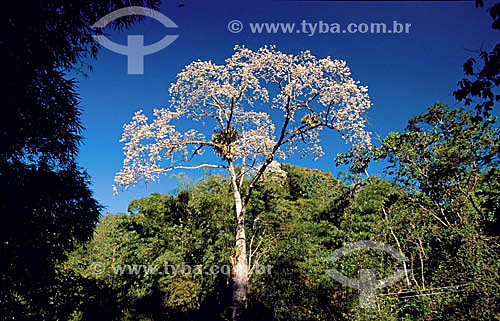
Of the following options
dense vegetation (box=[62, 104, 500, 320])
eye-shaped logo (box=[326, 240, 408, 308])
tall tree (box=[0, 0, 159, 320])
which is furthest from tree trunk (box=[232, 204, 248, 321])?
tall tree (box=[0, 0, 159, 320])

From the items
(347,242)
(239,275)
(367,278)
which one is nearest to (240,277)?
(239,275)

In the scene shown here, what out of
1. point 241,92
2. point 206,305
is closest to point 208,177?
point 206,305

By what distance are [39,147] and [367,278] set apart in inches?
287

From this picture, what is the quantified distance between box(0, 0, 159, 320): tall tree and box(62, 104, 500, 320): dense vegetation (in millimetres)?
972

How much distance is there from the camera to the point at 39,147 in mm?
3402

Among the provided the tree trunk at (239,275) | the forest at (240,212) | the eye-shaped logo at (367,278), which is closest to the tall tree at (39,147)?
the forest at (240,212)

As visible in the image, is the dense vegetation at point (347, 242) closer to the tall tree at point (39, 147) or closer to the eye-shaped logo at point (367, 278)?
the eye-shaped logo at point (367, 278)

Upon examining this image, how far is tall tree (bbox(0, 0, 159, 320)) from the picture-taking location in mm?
2865

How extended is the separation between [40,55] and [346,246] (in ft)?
27.1

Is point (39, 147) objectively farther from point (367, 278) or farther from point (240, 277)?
point (367, 278)

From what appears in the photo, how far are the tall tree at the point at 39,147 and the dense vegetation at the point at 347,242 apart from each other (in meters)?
0.97

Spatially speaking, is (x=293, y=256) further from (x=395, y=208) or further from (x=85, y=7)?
(x=85, y=7)

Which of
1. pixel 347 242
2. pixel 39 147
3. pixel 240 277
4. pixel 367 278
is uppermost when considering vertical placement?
pixel 39 147

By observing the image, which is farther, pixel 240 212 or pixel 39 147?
pixel 240 212
